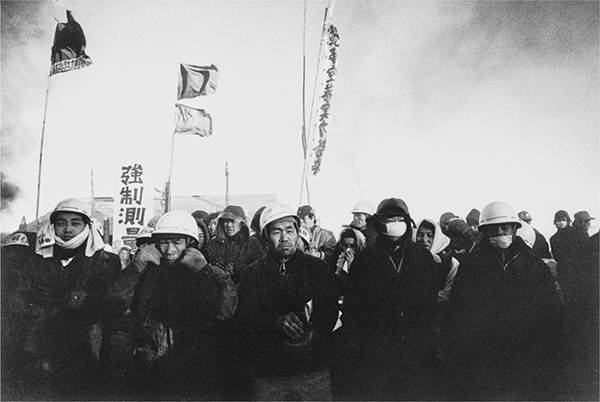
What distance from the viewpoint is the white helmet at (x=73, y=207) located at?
116 inches

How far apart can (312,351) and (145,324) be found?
1138mm

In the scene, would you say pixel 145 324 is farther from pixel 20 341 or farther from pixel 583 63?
pixel 583 63

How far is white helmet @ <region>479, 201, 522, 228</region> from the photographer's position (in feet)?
8.88

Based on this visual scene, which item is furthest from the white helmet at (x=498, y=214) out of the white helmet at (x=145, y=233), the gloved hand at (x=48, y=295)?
the gloved hand at (x=48, y=295)

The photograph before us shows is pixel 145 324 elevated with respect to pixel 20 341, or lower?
elevated

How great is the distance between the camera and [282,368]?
256cm

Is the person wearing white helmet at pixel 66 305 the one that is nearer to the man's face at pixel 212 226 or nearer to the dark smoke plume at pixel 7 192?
the dark smoke plume at pixel 7 192

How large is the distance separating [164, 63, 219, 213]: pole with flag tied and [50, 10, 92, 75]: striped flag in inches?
31.3

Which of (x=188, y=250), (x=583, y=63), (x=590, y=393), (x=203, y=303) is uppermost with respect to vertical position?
(x=583, y=63)

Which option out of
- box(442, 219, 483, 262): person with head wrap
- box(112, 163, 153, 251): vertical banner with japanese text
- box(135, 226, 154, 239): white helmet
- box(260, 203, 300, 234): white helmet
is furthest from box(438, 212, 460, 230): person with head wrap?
box(112, 163, 153, 251): vertical banner with japanese text

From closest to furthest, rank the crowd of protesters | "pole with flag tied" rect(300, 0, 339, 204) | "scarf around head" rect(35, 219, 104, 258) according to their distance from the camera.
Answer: the crowd of protesters < "scarf around head" rect(35, 219, 104, 258) < "pole with flag tied" rect(300, 0, 339, 204)

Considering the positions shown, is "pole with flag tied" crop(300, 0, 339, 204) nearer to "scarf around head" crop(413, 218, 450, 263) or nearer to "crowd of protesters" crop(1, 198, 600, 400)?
"crowd of protesters" crop(1, 198, 600, 400)

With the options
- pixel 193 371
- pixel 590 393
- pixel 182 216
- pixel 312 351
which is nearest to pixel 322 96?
pixel 182 216

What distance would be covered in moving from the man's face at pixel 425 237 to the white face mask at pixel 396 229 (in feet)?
1.02
